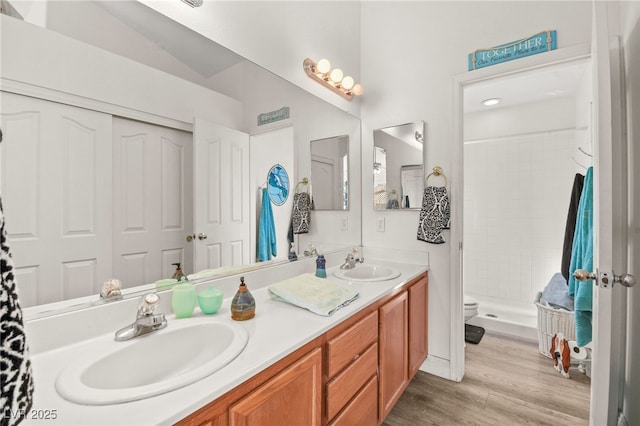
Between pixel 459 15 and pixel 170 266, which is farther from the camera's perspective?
pixel 459 15

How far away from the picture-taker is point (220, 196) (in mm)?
1338

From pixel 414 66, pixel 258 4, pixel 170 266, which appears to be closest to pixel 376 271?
pixel 170 266

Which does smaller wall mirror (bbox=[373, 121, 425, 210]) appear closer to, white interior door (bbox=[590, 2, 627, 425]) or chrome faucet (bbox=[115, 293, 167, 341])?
white interior door (bbox=[590, 2, 627, 425])

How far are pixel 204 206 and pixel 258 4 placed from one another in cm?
112

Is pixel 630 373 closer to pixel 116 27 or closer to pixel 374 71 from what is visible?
pixel 374 71

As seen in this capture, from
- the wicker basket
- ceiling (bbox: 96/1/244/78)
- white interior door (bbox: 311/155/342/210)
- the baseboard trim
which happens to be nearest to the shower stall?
the wicker basket

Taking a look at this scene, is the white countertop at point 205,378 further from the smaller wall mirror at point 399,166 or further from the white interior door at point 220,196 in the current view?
the smaller wall mirror at point 399,166

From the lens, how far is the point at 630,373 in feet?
4.20

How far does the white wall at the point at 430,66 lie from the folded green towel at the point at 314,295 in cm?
101

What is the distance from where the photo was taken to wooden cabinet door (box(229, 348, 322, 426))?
765 millimetres

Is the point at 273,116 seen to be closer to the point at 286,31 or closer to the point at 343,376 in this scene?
the point at 286,31

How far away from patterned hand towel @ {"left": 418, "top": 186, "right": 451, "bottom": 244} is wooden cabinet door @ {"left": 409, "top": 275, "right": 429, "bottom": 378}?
29cm

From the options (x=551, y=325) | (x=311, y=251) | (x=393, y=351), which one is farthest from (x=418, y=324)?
(x=551, y=325)

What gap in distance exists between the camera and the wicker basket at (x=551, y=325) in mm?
2213
